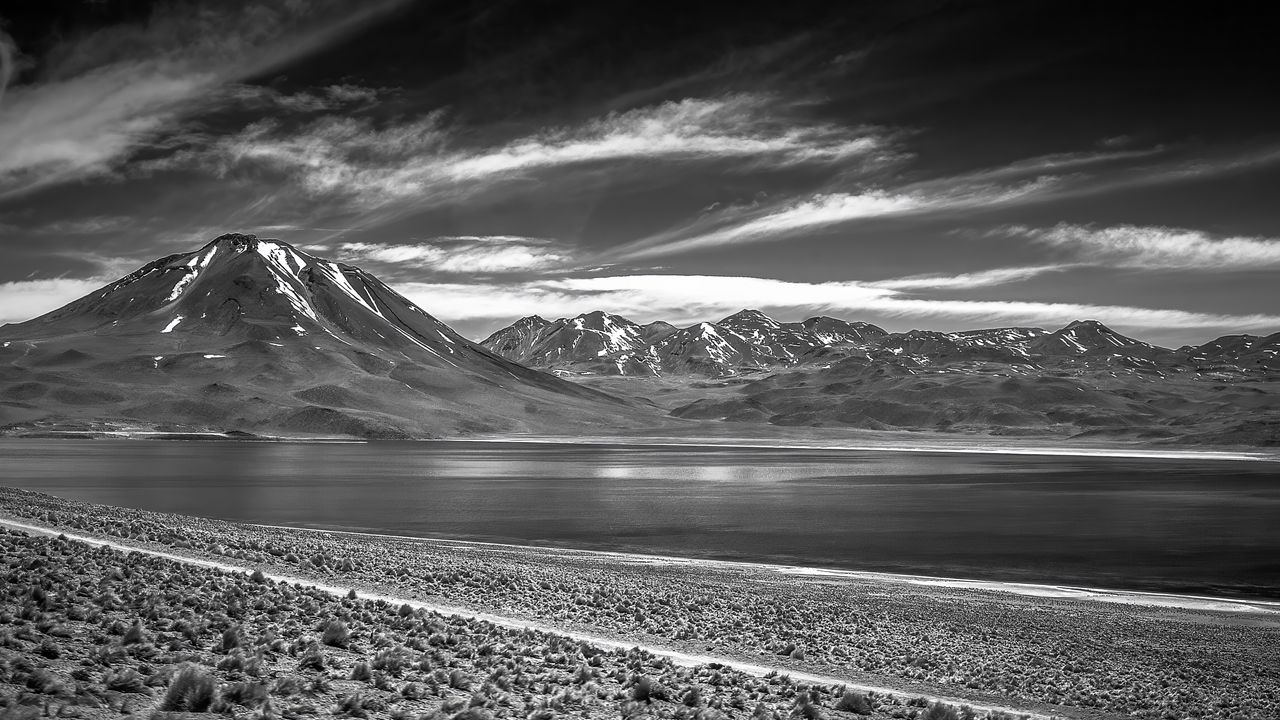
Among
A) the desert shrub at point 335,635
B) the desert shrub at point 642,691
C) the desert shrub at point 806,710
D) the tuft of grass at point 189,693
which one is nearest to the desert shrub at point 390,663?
the desert shrub at point 335,635

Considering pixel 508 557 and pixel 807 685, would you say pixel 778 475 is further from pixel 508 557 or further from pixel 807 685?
pixel 807 685

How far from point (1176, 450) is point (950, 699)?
201 metres

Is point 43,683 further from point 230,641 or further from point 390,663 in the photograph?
point 390,663

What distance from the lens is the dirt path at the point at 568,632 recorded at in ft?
57.8

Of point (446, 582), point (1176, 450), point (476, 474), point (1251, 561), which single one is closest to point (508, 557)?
point (446, 582)

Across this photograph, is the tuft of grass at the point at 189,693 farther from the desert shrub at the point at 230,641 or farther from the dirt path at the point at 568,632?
the dirt path at the point at 568,632

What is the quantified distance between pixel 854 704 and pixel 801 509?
173ft

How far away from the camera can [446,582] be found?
2791 cm

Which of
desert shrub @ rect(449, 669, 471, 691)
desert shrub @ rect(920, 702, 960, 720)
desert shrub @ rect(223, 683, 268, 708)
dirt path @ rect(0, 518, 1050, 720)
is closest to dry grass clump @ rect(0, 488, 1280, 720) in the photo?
desert shrub @ rect(449, 669, 471, 691)

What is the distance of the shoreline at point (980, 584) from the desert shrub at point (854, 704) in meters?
21.4

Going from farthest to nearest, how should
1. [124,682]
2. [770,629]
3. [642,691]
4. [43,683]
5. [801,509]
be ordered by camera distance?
[801,509]
[770,629]
[642,691]
[124,682]
[43,683]

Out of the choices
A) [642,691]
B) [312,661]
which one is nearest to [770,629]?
[642,691]

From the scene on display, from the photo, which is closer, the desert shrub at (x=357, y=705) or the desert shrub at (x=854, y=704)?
the desert shrub at (x=357, y=705)

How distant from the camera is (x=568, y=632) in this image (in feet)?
71.5
